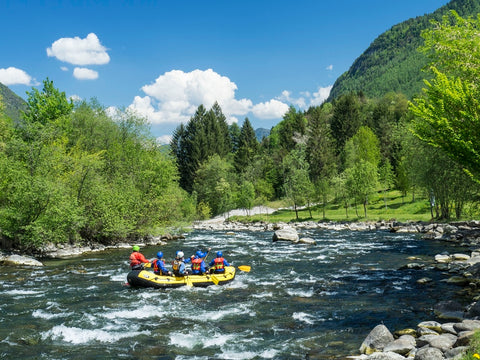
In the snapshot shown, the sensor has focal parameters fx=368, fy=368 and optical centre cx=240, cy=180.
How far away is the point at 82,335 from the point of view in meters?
10.3

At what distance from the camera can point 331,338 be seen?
966 cm

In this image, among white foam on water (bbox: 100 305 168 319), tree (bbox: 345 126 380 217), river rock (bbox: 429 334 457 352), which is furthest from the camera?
tree (bbox: 345 126 380 217)

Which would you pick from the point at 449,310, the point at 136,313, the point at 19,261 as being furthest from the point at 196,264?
the point at 19,261

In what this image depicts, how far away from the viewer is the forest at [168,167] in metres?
11.3

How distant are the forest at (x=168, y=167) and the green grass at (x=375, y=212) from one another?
5.90 feet

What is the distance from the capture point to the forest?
1127 cm

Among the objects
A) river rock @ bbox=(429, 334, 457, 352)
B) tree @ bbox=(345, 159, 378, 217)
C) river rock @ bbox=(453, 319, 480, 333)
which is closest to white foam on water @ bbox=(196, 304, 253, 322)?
river rock @ bbox=(429, 334, 457, 352)

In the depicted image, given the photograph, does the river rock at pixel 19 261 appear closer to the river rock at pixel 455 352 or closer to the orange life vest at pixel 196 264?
the orange life vest at pixel 196 264

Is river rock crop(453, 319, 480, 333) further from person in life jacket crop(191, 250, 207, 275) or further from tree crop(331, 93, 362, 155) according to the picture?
tree crop(331, 93, 362, 155)

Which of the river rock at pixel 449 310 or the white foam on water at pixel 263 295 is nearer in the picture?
the river rock at pixel 449 310

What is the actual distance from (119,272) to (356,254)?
14360 millimetres

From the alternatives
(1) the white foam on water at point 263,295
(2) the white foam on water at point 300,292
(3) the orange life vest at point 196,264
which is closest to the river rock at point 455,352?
(2) the white foam on water at point 300,292

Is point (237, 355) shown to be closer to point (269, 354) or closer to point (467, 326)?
point (269, 354)

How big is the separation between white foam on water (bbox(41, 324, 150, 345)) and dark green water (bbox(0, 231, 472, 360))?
0.03 metres
